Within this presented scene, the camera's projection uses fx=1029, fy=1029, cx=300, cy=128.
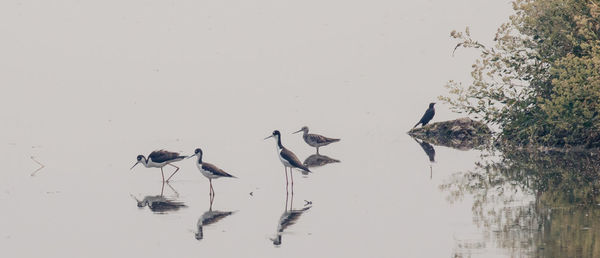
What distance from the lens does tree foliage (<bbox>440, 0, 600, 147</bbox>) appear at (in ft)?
107

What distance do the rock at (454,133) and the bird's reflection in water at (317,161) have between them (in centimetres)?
717

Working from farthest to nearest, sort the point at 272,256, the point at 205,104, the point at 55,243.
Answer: the point at 205,104, the point at 55,243, the point at 272,256

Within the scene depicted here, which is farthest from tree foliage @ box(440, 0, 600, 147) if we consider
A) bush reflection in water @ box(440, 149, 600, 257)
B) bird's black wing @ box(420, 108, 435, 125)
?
bird's black wing @ box(420, 108, 435, 125)

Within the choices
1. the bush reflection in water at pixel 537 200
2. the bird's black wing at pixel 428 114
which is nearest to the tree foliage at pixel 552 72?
the bush reflection in water at pixel 537 200

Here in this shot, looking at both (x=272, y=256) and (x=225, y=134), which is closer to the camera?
(x=272, y=256)

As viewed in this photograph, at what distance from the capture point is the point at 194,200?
85.0 feet

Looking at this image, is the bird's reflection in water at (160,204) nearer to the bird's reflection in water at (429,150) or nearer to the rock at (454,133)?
the bird's reflection in water at (429,150)

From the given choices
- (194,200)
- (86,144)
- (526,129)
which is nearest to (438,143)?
(526,129)

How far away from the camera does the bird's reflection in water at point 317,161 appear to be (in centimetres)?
3567

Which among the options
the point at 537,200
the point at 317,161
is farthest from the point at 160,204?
the point at 317,161

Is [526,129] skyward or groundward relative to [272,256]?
skyward

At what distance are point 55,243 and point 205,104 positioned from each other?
55502 millimetres

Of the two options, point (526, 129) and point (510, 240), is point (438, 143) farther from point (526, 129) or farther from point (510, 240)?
point (510, 240)

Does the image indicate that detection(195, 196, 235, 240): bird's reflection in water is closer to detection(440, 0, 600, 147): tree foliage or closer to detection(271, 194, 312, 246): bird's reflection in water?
detection(271, 194, 312, 246): bird's reflection in water
